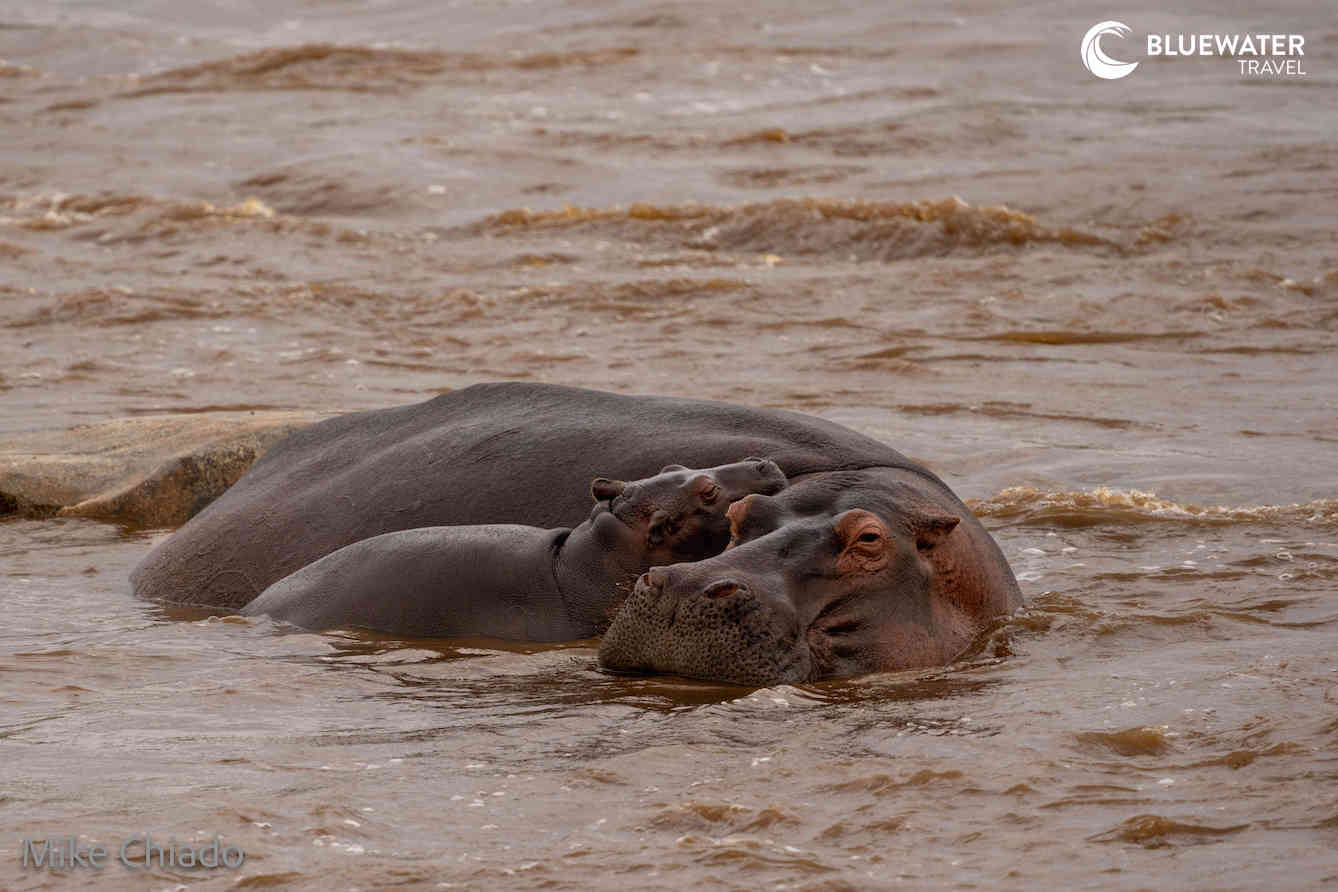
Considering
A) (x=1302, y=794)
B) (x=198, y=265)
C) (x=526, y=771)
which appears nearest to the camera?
(x=1302, y=794)

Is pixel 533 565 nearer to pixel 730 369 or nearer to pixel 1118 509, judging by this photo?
pixel 1118 509

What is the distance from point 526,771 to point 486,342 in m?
8.10

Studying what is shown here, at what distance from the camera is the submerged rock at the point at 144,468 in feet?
26.4

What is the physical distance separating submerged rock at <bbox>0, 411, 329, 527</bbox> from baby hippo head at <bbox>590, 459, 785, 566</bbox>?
2.86m

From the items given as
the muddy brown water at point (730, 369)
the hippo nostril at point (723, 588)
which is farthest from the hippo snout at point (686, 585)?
the muddy brown water at point (730, 369)

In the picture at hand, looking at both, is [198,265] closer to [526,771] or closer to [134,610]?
[134,610]

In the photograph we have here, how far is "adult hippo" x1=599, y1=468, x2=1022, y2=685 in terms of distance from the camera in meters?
5.02

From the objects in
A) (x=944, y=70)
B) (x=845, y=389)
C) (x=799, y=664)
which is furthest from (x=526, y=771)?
(x=944, y=70)

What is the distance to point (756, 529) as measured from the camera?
17.4ft

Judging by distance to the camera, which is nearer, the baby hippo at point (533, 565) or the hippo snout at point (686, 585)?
the hippo snout at point (686, 585)

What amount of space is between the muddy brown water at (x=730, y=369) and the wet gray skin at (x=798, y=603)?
0.09 m

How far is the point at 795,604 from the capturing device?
16.8 feet

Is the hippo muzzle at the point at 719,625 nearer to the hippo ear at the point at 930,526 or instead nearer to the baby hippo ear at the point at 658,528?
the baby hippo ear at the point at 658,528

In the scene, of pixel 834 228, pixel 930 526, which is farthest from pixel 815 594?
pixel 834 228
